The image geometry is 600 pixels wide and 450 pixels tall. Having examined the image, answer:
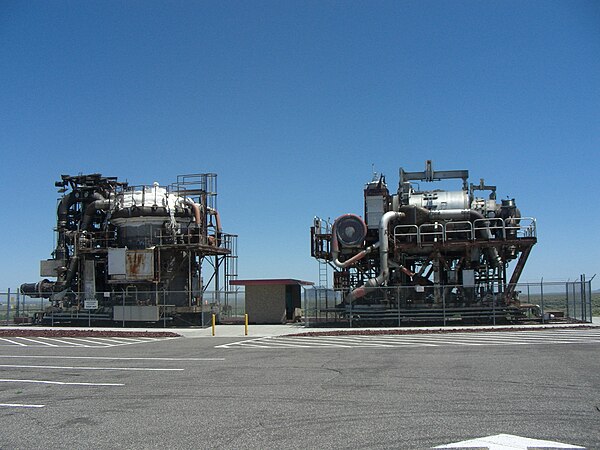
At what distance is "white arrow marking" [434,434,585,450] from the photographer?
771 cm

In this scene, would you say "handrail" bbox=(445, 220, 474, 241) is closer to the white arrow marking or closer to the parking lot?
the parking lot

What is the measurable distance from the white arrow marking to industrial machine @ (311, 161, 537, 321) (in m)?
23.0

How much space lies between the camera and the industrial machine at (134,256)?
35750mm

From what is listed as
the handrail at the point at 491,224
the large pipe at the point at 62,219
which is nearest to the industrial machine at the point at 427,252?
the handrail at the point at 491,224

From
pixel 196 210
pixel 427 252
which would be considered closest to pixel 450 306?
pixel 427 252

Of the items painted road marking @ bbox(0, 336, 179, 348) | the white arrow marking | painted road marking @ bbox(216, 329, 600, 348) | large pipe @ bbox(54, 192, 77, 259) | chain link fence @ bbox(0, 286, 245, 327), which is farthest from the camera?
large pipe @ bbox(54, 192, 77, 259)

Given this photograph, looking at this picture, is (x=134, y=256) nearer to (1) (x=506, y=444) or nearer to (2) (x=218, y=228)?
(2) (x=218, y=228)

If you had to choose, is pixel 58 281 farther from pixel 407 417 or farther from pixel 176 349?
pixel 407 417

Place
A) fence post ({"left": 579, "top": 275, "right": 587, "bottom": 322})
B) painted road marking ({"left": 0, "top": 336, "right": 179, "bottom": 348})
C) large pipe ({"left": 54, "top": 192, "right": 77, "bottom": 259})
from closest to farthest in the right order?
painted road marking ({"left": 0, "top": 336, "right": 179, "bottom": 348})
fence post ({"left": 579, "top": 275, "right": 587, "bottom": 322})
large pipe ({"left": 54, "top": 192, "right": 77, "bottom": 259})

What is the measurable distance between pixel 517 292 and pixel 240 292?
1528 cm

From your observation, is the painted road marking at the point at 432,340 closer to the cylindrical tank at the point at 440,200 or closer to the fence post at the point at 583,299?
the fence post at the point at 583,299

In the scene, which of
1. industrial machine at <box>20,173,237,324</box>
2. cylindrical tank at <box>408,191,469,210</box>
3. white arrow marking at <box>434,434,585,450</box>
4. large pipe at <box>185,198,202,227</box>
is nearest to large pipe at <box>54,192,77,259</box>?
industrial machine at <box>20,173,237,324</box>

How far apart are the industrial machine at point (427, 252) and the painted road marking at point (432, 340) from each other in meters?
5.22

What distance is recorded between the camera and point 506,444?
307 inches
